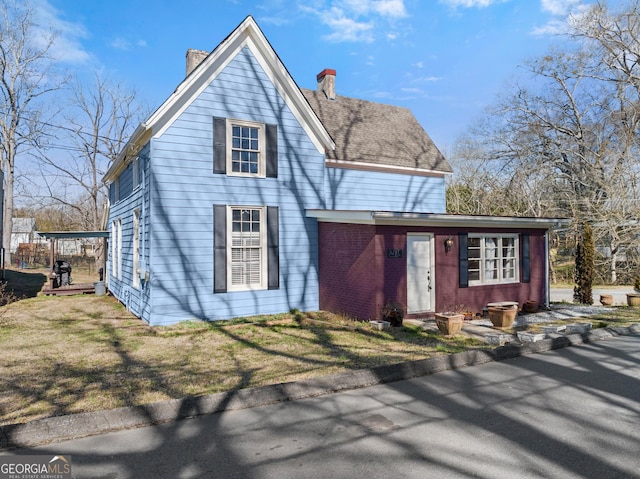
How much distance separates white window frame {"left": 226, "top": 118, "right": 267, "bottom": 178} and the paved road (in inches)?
291

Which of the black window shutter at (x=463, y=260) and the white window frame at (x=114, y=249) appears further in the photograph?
the white window frame at (x=114, y=249)

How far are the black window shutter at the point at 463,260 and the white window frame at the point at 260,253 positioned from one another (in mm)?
5526

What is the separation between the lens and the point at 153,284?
10.6 m

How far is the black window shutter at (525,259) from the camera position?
1380 cm

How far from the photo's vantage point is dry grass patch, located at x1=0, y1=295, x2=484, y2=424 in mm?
5832

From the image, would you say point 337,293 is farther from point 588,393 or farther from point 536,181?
point 536,181

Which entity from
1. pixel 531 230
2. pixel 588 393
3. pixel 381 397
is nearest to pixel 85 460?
pixel 381 397

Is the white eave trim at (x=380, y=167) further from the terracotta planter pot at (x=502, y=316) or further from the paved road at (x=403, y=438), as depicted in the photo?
the paved road at (x=403, y=438)

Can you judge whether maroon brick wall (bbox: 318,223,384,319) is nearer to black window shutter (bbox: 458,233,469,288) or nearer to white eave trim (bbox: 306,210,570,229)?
white eave trim (bbox: 306,210,570,229)

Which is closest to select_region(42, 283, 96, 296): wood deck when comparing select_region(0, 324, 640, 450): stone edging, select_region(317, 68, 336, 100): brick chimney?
select_region(317, 68, 336, 100): brick chimney

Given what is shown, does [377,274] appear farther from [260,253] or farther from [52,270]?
[52,270]

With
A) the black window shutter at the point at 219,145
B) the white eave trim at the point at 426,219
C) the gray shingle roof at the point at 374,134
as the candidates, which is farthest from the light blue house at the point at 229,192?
the gray shingle roof at the point at 374,134

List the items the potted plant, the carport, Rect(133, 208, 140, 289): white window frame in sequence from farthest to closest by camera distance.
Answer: the carport, Rect(133, 208, 140, 289): white window frame, the potted plant

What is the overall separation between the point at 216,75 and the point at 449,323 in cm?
857
